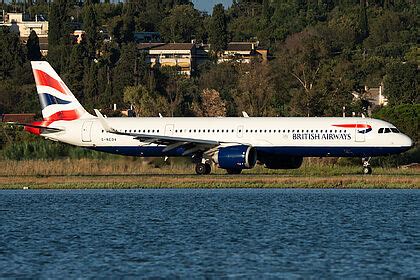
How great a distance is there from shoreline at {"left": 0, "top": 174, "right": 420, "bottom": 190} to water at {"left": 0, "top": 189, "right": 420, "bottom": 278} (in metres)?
1.13

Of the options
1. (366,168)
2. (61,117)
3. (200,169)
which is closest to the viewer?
(366,168)

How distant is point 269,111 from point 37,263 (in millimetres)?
76463

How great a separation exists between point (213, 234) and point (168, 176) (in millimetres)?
26998

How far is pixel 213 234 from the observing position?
41938 mm

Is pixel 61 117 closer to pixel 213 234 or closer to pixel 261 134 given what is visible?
pixel 261 134

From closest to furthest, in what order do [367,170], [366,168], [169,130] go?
[367,170] → [366,168] → [169,130]

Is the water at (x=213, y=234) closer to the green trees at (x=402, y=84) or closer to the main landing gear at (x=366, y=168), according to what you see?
the main landing gear at (x=366, y=168)

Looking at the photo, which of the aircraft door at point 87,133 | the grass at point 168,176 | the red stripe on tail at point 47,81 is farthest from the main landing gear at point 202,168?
the red stripe on tail at point 47,81

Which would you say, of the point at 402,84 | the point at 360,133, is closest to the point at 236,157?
the point at 360,133

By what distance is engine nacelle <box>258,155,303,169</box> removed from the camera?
72.7 m

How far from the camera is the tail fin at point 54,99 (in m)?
76.9

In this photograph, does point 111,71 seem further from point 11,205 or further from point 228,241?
point 228,241

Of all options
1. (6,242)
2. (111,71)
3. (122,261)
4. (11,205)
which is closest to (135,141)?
(11,205)

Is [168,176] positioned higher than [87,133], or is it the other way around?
[87,133]
